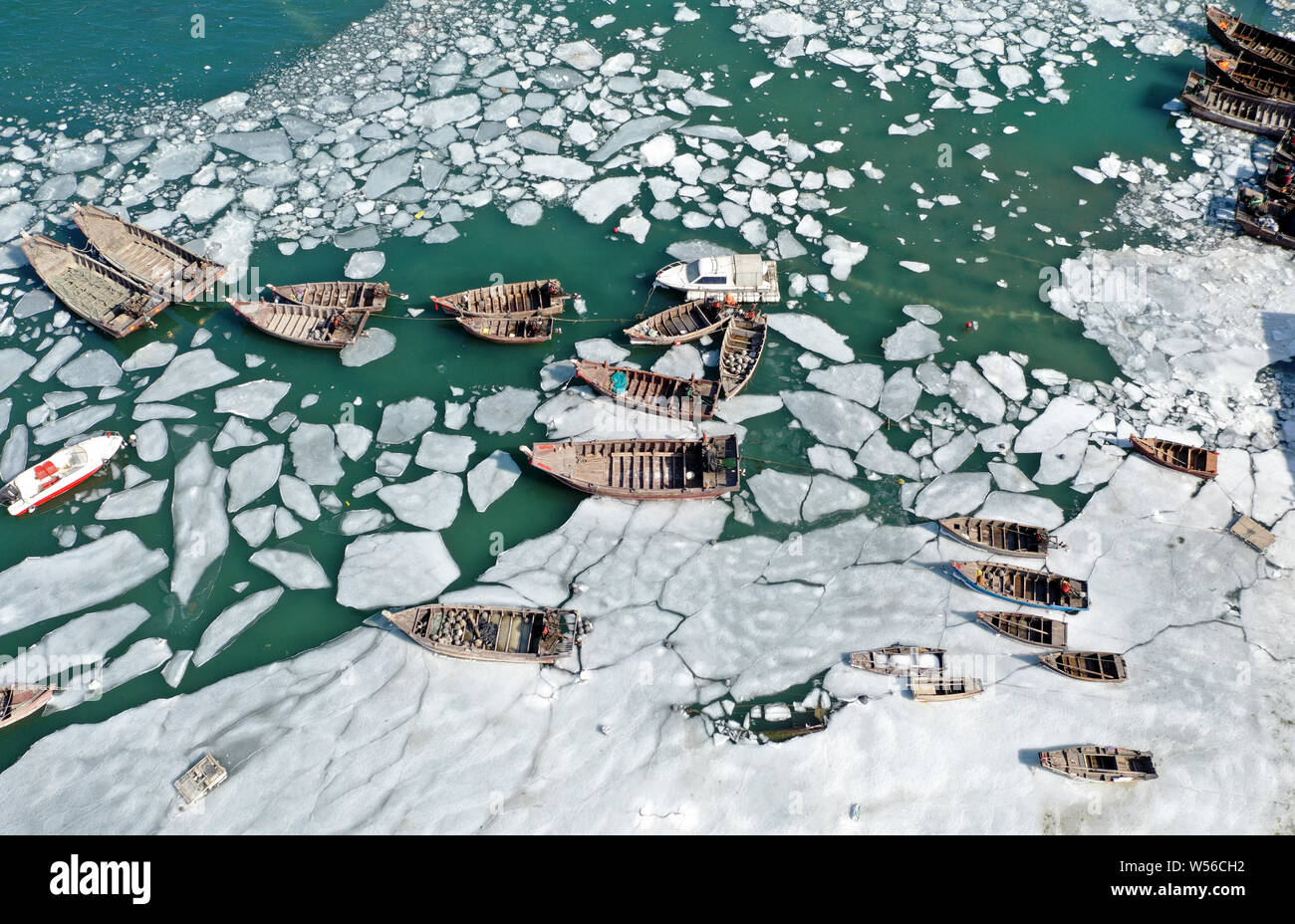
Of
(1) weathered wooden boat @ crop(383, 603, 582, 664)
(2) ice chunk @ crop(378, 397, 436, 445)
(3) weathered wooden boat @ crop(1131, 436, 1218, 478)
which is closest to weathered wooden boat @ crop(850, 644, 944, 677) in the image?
(1) weathered wooden boat @ crop(383, 603, 582, 664)

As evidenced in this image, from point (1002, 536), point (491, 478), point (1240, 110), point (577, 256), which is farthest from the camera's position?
point (1240, 110)

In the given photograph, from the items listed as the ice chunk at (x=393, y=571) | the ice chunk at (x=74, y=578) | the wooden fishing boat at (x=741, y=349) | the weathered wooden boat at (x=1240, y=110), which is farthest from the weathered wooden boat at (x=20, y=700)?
the weathered wooden boat at (x=1240, y=110)

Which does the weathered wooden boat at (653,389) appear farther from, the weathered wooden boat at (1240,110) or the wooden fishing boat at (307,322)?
the weathered wooden boat at (1240,110)

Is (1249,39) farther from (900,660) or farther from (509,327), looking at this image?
(509,327)

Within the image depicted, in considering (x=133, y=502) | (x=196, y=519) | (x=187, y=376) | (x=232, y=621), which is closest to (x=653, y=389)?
(x=232, y=621)

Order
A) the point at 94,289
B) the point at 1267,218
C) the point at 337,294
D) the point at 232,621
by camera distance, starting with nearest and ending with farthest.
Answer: the point at 232,621, the point at 337,294, the point at 94,289, the point at 1267,218

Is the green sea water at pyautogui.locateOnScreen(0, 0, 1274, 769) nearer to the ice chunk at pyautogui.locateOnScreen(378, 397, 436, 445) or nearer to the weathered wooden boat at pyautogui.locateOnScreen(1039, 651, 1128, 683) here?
the ice chunk at pyautogui.locateOnScreen(378, 397, 436, 445)
